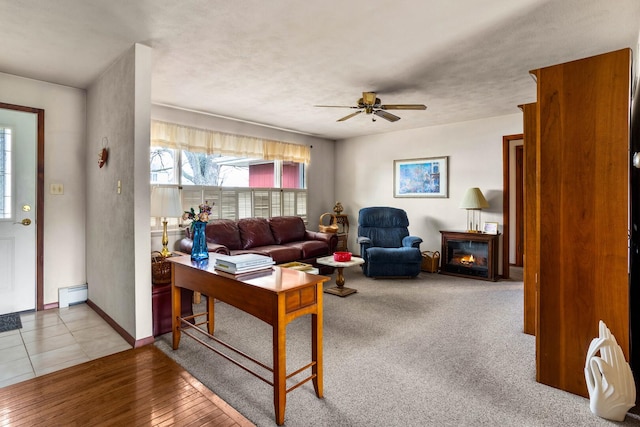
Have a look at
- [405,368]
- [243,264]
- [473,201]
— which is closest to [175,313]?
[243,264]

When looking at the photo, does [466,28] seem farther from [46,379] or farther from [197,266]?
[46,379]

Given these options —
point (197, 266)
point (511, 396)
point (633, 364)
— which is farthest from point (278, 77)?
point (633, 364)

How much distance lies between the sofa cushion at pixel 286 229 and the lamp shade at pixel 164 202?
88.5 inches

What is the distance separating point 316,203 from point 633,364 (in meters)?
5.11

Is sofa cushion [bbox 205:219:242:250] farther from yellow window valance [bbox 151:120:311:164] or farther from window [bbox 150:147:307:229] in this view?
yellow window valance [bbox 151:120:311:164]

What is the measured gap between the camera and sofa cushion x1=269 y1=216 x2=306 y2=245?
5.36 metres

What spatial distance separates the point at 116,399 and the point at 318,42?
2.85m

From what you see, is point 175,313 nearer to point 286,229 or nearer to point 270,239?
point 270,239

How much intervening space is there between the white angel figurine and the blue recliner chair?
3076 mm

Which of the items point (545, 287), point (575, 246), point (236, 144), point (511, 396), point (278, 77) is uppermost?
point (278, 77)

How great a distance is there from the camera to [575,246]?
2021 mm

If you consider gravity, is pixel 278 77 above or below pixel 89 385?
above

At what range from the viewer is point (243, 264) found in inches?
85.4

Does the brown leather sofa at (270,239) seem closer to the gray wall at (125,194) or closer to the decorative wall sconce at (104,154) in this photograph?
the gray wall at (125,194)
